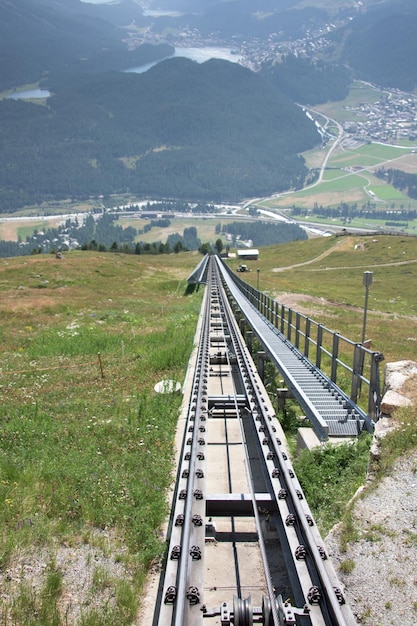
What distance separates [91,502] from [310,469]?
3633mm

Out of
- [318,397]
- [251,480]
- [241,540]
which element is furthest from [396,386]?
[241,540]

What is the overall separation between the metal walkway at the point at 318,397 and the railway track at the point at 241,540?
0.89m

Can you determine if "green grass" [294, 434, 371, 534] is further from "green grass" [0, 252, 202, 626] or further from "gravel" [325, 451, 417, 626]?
"green grass" [0, 252, 202, 626]

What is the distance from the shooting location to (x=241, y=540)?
755 centimetres

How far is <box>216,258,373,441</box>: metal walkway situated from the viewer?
10180 mm

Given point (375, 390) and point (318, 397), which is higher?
point (375, 390)

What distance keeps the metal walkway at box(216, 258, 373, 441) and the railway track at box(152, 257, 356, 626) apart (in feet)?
2.91

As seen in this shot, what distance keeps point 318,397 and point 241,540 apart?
542 cm

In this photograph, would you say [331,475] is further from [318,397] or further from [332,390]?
[332,390]

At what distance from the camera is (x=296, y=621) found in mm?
5148

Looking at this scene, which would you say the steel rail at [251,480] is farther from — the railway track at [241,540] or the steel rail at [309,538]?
the steel rail at [309,538]

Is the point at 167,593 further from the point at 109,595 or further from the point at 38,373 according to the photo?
the point at 38,373

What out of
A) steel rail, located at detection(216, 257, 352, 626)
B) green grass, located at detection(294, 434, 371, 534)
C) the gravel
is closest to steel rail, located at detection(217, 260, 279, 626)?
steel rail, located at detection(216, 257, 352, 626)

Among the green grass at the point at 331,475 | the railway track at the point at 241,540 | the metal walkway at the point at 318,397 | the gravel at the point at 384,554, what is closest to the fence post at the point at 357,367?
the metal walkway at the point at 318,397
